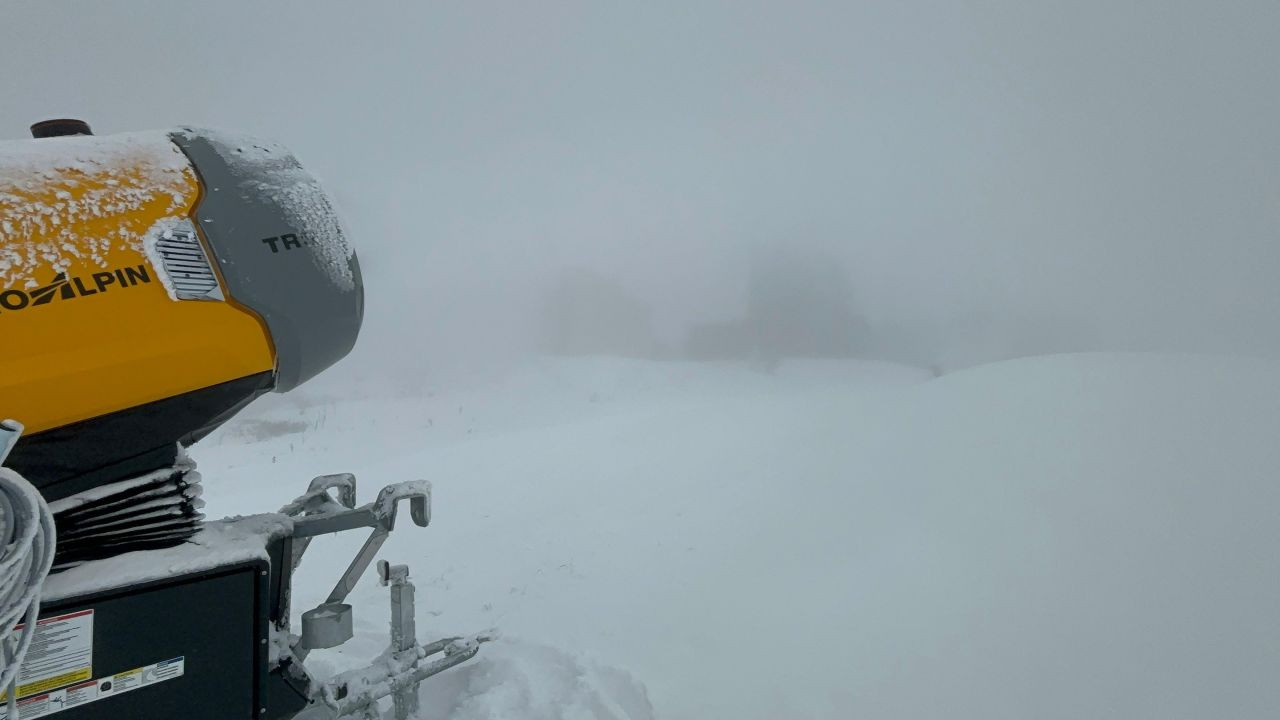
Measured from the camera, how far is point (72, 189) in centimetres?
149

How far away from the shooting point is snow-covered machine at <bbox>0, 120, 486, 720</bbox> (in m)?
1.32

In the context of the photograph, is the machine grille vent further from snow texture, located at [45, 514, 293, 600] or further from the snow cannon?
snow texture, located at [45, 514, 293, 600]

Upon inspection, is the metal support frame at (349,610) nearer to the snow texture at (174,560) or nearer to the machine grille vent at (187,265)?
the snow texture at (174,560)

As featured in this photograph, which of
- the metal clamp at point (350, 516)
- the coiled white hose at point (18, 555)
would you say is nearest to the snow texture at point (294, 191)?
the metal clamp at point (350, 516)

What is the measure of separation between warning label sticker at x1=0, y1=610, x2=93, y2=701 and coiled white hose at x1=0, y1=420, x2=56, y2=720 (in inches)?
3.0

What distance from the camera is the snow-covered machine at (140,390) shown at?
4.34ft

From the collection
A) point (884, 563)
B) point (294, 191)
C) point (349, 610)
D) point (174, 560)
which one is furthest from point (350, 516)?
point (884, 563)

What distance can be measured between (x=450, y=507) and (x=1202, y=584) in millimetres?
4586

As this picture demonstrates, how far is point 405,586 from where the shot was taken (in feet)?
7.83

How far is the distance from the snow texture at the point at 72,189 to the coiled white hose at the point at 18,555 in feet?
1.31

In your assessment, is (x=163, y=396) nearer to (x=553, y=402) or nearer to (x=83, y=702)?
(x=83, y=702)

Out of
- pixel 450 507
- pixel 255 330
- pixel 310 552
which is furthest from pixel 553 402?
pixel 255 330

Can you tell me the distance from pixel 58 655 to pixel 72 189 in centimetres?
97

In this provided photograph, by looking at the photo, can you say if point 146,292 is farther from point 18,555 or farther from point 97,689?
point 97,689
